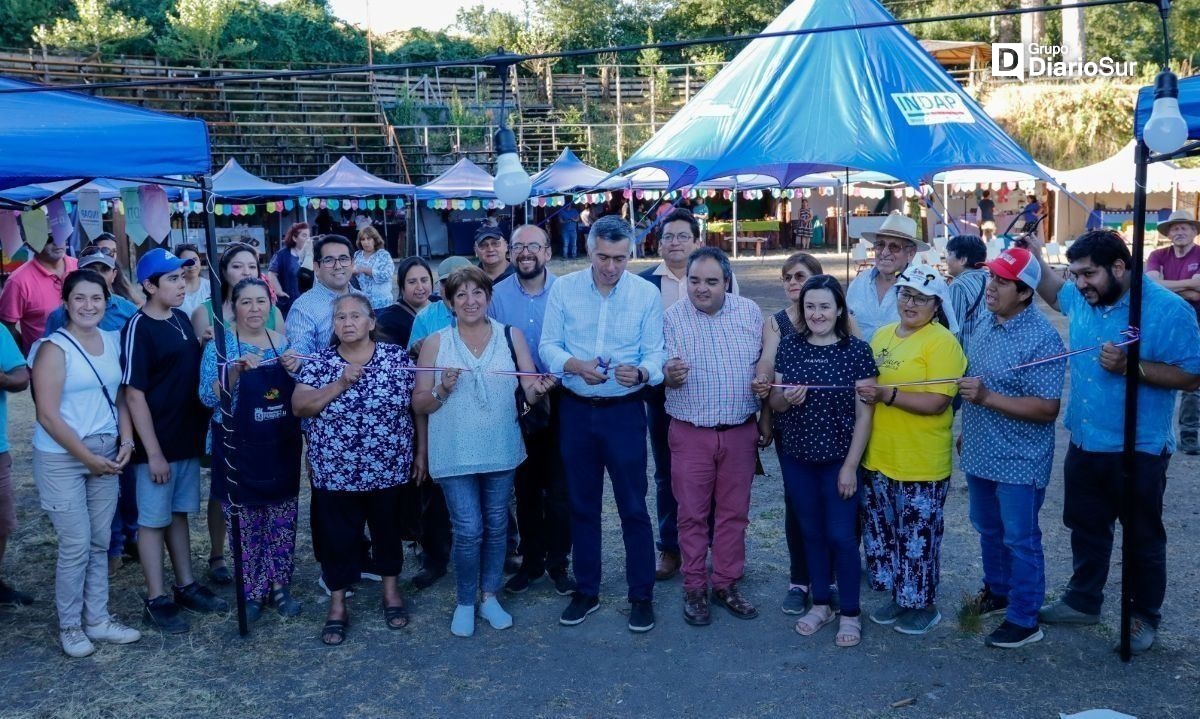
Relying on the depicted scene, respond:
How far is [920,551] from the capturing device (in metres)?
4.11

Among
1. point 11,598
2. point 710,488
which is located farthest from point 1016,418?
point 11,598

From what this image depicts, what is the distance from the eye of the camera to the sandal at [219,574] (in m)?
5.02

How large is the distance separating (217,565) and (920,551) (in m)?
3.47

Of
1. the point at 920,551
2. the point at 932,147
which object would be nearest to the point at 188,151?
the point at 920,551

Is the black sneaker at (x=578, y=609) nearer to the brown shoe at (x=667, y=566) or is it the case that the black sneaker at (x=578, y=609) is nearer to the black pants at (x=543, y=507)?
the black pants at (x=543, y=507)

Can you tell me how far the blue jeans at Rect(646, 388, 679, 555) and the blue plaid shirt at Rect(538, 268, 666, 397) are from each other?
2.25ft

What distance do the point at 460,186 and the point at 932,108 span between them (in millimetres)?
15252

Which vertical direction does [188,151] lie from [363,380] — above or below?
above

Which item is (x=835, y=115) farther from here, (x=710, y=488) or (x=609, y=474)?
(x=609, y=474)

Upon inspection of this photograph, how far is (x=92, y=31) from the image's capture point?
29.1 m

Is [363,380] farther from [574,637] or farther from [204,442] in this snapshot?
[574,637]

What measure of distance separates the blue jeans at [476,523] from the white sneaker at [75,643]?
1.59 metres

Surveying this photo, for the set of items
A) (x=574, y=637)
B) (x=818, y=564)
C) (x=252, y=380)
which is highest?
(x=252, y=380)

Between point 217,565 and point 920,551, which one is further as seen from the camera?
point 217,565
